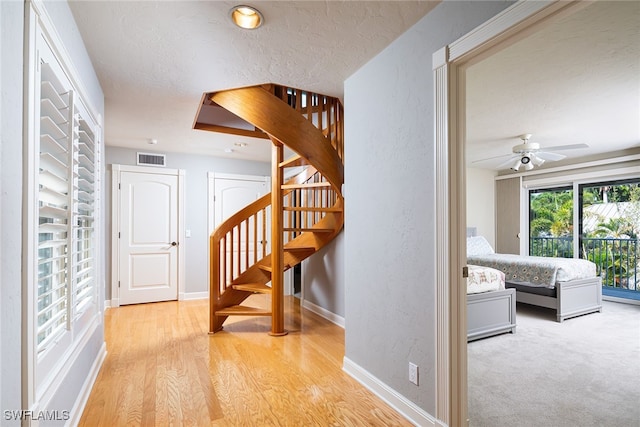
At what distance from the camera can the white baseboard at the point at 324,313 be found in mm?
3961

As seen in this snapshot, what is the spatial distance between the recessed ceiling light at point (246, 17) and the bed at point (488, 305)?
10.1 feet

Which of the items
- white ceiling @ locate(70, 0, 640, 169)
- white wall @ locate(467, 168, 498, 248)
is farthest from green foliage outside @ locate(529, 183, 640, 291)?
white ceiling @ locate(70, 0, 640, 169)

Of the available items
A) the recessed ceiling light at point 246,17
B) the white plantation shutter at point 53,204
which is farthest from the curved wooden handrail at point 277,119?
the white plantation shutter at point 53,204

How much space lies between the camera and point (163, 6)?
1801 mm

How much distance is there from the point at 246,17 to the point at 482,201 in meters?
6.36

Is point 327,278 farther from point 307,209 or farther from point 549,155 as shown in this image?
point 549,155

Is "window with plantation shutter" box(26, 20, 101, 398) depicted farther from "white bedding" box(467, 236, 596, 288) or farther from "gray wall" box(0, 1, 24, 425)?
"white bedding" box(467, 236, 596, 288)

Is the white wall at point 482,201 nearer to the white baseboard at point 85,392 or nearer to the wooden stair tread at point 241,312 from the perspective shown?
the wooden stair tread at point 241,312

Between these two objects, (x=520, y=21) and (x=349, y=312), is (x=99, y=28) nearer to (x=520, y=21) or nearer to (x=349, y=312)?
(x=520, y=21)

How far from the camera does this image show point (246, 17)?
6.20 feet

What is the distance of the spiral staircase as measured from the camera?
9.82 feet

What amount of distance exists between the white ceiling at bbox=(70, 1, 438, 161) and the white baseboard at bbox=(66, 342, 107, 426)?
7.36 feet

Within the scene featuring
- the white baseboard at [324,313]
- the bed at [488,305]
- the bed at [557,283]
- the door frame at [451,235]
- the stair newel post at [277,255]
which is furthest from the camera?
the bed at [557,283]

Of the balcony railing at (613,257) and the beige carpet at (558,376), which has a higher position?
the balcony railing at (613,257)
